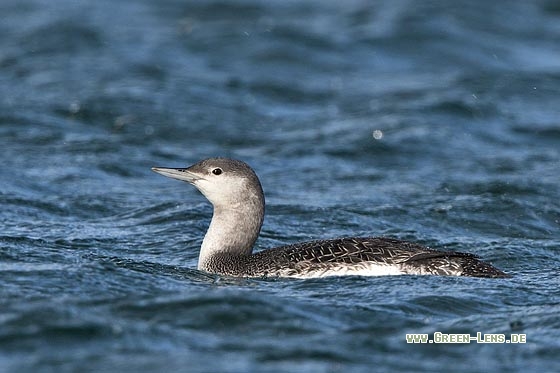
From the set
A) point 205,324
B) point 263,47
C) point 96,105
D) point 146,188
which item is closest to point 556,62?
point 263,47

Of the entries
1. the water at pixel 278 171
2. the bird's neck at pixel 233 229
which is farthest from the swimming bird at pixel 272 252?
the water at pixel 278 171

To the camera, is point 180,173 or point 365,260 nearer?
point 365,260

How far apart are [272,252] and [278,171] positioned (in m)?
5.73

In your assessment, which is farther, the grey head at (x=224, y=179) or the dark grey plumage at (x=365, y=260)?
the grey head at (x=224, y=179)

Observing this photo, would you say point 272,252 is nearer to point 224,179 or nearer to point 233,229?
point 233,229

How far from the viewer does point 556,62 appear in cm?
2208

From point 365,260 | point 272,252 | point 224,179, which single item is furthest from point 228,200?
point 365,260

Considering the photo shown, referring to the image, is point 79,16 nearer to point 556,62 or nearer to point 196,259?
point 556,62

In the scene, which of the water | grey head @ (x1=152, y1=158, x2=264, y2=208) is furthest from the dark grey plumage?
grey head @ (x1=152, y1=158, x2=264, y2=208)

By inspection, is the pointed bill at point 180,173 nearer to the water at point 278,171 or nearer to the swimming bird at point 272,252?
→ the swimming bird at point 272,252

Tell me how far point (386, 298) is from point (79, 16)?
1593 centimetres

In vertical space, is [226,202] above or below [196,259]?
above

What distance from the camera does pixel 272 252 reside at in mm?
10070

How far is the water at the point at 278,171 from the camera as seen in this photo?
815cm
